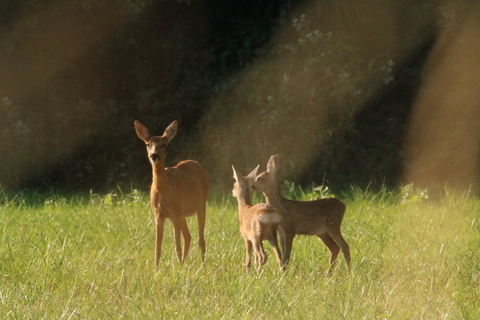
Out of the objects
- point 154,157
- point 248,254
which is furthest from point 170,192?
point 248,254

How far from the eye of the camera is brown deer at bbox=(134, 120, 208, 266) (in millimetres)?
7340

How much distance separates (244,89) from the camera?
41.8ft

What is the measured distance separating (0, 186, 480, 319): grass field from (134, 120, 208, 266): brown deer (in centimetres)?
20

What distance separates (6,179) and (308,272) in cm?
828

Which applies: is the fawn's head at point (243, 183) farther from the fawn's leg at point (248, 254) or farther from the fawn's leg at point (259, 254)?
the fawn's leg at point (259, 254)

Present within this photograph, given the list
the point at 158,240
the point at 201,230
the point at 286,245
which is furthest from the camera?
the point at 201,230

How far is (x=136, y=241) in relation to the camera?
27.1 ft

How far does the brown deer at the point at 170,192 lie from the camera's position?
7.34 m

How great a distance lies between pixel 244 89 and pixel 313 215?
5.82 meters

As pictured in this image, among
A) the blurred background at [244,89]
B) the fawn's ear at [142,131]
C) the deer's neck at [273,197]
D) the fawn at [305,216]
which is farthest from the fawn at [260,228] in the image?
the blurred background at [244,89]

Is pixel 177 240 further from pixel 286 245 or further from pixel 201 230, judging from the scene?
pixel 286 245

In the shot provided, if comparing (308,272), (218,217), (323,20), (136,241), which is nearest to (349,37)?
(323,20)

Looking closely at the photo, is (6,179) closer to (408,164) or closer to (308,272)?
(408,164)

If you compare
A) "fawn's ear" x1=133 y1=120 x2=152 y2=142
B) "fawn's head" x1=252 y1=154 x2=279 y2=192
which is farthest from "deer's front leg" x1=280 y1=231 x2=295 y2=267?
"fawn's ear" x1=133 y1=120 x2=152 y2=142
